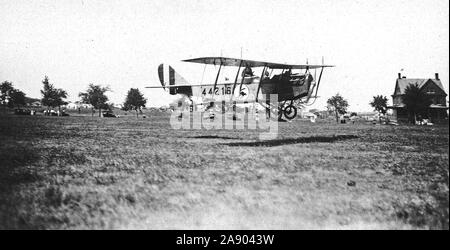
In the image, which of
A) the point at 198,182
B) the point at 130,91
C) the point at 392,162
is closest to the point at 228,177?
the point at 198,182

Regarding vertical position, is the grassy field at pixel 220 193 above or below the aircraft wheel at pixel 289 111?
below

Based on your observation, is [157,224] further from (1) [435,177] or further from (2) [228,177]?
(1) [435,177]

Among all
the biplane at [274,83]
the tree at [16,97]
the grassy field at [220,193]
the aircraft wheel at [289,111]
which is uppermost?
the tree at [16,97]

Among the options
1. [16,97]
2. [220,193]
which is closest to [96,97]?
[16,97]

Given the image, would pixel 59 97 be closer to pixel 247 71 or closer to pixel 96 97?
pixel 96 97

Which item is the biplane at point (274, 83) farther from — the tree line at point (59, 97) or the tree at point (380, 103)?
the tree at point (380, 103)

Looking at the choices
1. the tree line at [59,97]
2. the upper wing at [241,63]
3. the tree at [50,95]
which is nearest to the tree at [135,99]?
the tree line at [59,97]

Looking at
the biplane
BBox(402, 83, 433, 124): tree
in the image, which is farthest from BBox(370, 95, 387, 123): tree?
the biplane
